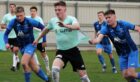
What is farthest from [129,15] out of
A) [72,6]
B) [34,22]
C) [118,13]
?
[34,22]

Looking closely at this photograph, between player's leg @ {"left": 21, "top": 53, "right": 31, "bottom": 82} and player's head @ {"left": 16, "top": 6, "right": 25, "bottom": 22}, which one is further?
player's head @ {"left": 16, "top": 6, "right": 25, "bottom": 22}

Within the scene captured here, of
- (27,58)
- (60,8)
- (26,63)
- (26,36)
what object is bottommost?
(26,63)

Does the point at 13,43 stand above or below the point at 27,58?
below

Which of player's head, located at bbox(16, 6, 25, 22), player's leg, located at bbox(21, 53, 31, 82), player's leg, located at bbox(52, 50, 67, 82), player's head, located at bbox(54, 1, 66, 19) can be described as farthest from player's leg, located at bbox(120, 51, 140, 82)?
player's head, located at bbox(16, 6, 25, 22)

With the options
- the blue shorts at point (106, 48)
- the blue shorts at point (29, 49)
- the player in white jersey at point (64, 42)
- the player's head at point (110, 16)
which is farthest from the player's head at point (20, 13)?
the blue shorts at point (106, 48)

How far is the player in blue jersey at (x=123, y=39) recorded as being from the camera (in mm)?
11172

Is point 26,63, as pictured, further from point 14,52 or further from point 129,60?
point 14,52

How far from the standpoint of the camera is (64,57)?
1134cm

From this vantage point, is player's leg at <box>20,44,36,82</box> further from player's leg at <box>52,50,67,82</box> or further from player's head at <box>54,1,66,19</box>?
player's head at <box>54,1,66,19</box>

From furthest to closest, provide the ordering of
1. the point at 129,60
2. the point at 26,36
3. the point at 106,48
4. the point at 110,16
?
the point at 106,48 → the point at 26,36 → the point at 129,60 → the point at 110,16

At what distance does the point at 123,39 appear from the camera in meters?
11.3

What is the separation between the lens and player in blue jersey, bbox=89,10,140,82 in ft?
36.7

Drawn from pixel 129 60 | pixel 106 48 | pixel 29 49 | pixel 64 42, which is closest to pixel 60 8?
pixel 64 42

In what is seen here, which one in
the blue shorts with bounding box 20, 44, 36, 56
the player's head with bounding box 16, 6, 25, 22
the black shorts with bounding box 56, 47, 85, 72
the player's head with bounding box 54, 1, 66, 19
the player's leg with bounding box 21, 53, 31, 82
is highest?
the player's head with bounding box 54, 1, 66, 19
